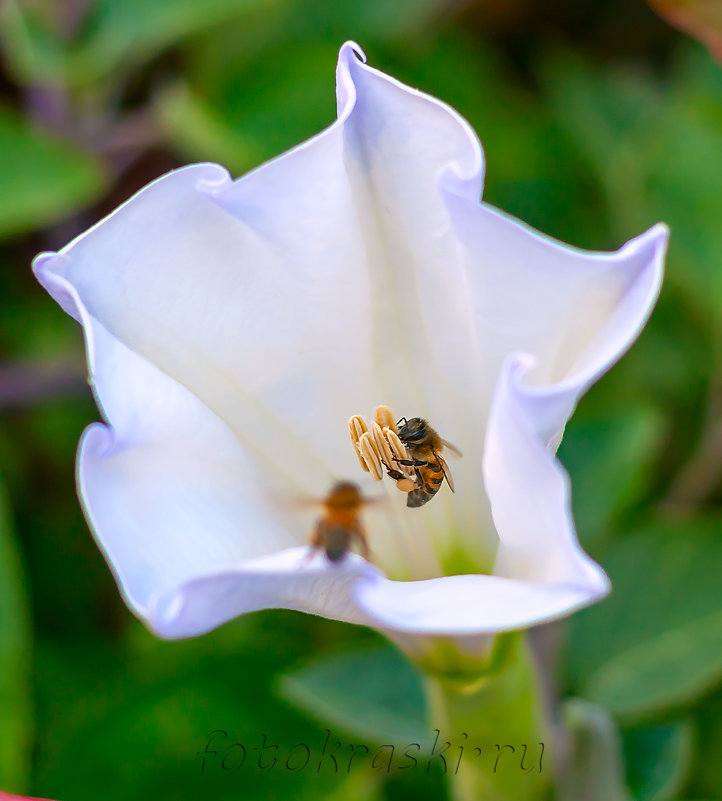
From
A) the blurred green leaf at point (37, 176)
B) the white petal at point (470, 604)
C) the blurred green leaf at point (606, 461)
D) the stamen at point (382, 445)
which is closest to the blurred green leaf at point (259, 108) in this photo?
the blurred green leaf at point (37, 176)

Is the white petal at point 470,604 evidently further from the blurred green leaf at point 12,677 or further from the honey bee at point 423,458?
the blurred green leaf at point 12,677

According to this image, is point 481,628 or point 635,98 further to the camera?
point 635,98

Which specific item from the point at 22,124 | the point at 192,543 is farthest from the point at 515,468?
the point at 22,124

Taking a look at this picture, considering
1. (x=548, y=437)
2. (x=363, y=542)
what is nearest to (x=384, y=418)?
(x=363, y=542)

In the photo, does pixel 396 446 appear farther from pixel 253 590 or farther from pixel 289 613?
pixel 289 613

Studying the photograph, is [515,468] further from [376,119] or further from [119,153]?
[119,153]

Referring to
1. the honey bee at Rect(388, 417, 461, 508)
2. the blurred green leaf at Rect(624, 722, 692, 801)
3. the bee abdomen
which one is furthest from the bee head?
the blurred green leaf at Rect(624, 722, 692, 801)

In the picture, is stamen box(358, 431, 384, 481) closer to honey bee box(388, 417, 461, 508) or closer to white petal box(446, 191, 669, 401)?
honey bee box(388, 417, 461, 508)
